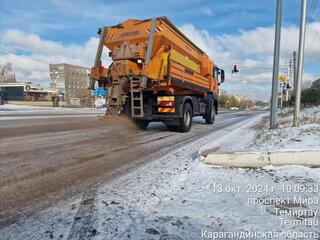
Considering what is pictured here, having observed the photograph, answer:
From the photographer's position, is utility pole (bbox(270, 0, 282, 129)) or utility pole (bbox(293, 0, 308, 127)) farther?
utility pole (bbox(270, 0, 282, 129))

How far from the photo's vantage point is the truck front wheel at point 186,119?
11664mm

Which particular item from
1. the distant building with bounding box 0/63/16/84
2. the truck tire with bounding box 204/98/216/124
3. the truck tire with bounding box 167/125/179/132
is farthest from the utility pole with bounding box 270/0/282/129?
the distant building with bounding box 0/63/16/84

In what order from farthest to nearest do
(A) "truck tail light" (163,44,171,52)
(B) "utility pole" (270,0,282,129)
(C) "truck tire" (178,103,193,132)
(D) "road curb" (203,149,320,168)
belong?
(C) "truck tire" (178,103,193,132) → (B) "utility pole" (270,0,282,129) → (A) "truck tail light" (163,44,171,52) → (D) "road curb" (203,149,320,168)

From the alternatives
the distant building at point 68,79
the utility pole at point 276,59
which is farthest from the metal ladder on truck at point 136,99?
the distant building at point 68,79

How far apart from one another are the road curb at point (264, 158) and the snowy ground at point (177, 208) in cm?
18

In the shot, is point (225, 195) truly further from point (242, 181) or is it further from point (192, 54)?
point (192, 54)

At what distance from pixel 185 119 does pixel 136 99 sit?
2.39m

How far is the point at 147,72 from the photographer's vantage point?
1005 centimetres

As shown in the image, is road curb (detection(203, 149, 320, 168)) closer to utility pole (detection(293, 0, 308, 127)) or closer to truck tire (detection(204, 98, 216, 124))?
utility pole (detection(293, 0, 308, 127))

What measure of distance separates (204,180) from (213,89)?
12.6 metres

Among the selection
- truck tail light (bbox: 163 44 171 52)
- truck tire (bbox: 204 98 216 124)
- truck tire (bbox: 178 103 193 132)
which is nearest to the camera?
truck tail light (bbox: 163 44 171 52)

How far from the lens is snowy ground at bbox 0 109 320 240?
2.97m

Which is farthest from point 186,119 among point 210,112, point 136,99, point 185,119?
point 210,112

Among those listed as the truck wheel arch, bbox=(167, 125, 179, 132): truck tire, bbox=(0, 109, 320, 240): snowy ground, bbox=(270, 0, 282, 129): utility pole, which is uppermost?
bbox=(270, 0, 282, 129): utility pole
